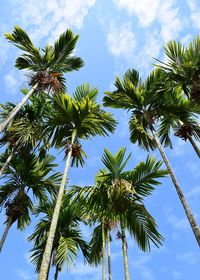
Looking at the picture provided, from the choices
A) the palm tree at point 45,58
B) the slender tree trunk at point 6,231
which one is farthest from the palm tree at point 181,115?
the slender tree trunk at point 6,231

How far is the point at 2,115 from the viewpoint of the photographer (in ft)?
46.8

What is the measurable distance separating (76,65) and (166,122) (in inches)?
183

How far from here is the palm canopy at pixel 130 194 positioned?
1084cm

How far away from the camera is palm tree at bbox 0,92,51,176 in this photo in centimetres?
1331

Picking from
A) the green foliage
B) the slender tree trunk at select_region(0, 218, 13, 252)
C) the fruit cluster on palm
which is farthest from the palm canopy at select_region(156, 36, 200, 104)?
the slender tree trunk at select_region(0, 218, 13, 252)

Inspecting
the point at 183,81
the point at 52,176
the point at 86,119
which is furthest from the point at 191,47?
the point at 52,176

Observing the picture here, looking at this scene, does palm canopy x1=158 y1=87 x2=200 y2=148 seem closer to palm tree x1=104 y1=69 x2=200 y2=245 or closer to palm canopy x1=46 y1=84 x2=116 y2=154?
palm tree x1=104 y1=69 x2=200 y2=245

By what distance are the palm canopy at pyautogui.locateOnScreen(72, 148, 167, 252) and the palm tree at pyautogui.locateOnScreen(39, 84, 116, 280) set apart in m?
1.30

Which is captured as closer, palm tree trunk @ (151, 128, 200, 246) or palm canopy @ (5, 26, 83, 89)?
palm tree trunk @ (151, 128, 200, 246)

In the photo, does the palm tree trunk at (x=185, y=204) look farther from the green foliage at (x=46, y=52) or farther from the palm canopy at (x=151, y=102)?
the green foliage at (x=46, y=52)

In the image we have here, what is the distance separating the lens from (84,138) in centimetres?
1306

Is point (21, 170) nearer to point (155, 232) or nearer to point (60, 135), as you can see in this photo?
point (60, 135)

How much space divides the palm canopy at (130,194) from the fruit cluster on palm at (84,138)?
31 mm

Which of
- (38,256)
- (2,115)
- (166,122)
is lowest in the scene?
(38,256)
